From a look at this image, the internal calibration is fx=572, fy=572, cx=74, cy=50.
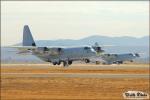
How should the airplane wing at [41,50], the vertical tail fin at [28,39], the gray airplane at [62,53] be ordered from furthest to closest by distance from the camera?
the vertical tail fin at [28,39] → the airplane wing at [41,50] → the gray airplane at [62,53]

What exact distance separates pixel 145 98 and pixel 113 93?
10139 mm

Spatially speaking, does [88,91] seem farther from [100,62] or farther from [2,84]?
[100,62]

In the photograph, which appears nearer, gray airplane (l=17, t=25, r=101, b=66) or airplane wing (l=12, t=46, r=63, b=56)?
gray airplane (l=17, t=25, r=101, b=66)

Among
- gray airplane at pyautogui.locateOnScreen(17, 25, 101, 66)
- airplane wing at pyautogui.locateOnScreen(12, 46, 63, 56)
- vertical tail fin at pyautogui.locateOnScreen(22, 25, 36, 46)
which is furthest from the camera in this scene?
vertical tail fin at pyautogui.locateOnScreen(22, 25, 36, 46)

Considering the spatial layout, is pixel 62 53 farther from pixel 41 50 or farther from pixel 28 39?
pixel 28 39

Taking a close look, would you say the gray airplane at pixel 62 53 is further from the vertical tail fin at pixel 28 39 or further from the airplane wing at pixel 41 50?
the vertical tail fin at pixel 28 39

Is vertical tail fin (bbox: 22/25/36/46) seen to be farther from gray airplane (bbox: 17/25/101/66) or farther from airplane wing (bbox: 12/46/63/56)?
airplane wing (bbox: 12/46/63/56)

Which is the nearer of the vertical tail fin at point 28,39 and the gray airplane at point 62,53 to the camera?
the gray airplane at point 62,53

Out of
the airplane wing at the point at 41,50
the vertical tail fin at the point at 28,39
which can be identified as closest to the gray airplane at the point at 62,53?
the airplane wing at the point at 41,50

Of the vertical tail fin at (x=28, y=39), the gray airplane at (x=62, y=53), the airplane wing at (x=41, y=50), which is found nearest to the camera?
the gray airplane at (x=62, y=53)

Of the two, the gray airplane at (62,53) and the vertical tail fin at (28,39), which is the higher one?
the vertical tail fin at (28,39)

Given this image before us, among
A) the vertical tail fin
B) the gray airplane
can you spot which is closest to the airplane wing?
the gray airplane

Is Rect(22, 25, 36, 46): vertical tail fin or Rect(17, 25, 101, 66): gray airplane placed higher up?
Rect(22, 25, 36, 46): vertical tail fin

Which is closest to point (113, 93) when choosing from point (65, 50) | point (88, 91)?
point (88, 91)
